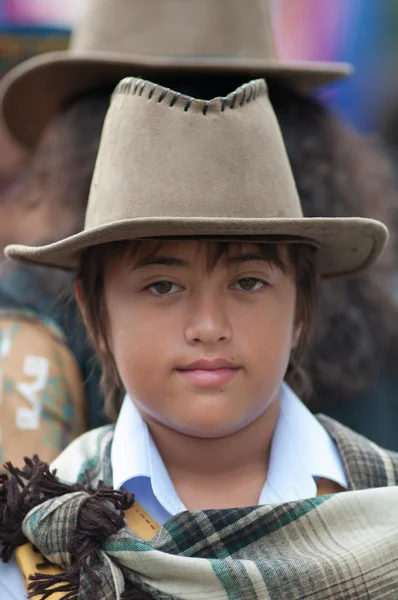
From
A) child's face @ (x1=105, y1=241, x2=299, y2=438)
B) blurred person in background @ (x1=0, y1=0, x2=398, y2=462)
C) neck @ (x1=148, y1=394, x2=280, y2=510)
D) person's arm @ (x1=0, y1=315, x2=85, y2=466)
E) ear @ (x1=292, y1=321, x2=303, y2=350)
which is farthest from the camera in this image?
blurred person in background @ (x1=0, y1=0, x2=398, y2=462)

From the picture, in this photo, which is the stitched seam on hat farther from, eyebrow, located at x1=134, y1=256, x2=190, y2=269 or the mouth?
the mouth

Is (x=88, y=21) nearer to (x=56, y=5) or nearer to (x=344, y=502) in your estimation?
(x=344, y=502)

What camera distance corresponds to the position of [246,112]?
196cm

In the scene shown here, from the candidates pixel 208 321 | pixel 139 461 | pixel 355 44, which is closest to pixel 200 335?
pixel 208 321

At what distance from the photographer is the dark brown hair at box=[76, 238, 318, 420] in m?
1.97

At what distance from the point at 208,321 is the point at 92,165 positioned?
1.34 metres

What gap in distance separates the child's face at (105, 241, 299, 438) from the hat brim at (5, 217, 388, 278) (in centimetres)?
6

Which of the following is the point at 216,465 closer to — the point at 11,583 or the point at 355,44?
the point at 11,583

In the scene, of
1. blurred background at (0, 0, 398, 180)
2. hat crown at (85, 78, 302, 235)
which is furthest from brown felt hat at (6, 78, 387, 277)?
Result: blurred background at (0, 0, 398, 180)

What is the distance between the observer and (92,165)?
9.95 ft

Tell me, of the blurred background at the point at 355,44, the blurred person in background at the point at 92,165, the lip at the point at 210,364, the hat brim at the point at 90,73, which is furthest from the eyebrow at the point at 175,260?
Answer: the blurred background at the point at 355,44

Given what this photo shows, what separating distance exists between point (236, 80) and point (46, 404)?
111cm

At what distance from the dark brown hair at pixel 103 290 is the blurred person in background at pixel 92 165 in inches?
11.4

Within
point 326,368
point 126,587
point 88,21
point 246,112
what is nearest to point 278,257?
point 246,112
